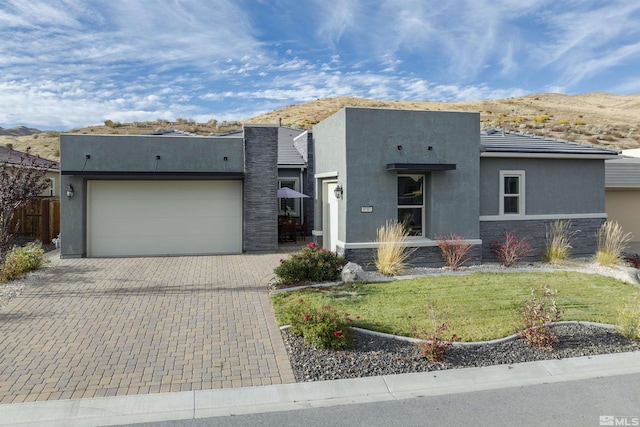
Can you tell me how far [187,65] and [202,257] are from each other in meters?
11.4

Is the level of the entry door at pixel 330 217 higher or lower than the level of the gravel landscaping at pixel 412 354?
higher

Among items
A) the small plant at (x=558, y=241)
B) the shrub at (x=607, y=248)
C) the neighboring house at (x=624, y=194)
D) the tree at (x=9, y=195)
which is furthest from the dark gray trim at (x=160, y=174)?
the neighboring house at (x=624, y=194)

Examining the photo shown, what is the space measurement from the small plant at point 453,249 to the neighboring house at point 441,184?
215 millimetres

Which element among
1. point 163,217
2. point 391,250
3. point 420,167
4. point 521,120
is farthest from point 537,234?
point 521,120

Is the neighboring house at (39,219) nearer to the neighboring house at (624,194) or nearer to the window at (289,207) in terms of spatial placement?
the window at (289,207)

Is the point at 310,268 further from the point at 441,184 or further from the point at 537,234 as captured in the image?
the point at 537,234

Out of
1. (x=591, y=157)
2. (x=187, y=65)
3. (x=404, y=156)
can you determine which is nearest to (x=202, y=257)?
(x=404, y=156)

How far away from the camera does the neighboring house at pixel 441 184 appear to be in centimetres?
1155

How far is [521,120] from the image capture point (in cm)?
4978

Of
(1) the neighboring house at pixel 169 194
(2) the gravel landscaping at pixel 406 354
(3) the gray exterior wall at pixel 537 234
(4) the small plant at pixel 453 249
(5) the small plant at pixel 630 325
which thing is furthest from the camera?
(1) the neighboring house at pixel 169 194

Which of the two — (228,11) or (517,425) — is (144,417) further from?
(228,11)

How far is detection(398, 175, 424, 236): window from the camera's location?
480 inches

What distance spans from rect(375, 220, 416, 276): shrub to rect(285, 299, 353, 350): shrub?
13.9 feet

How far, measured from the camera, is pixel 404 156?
11.8 meters
